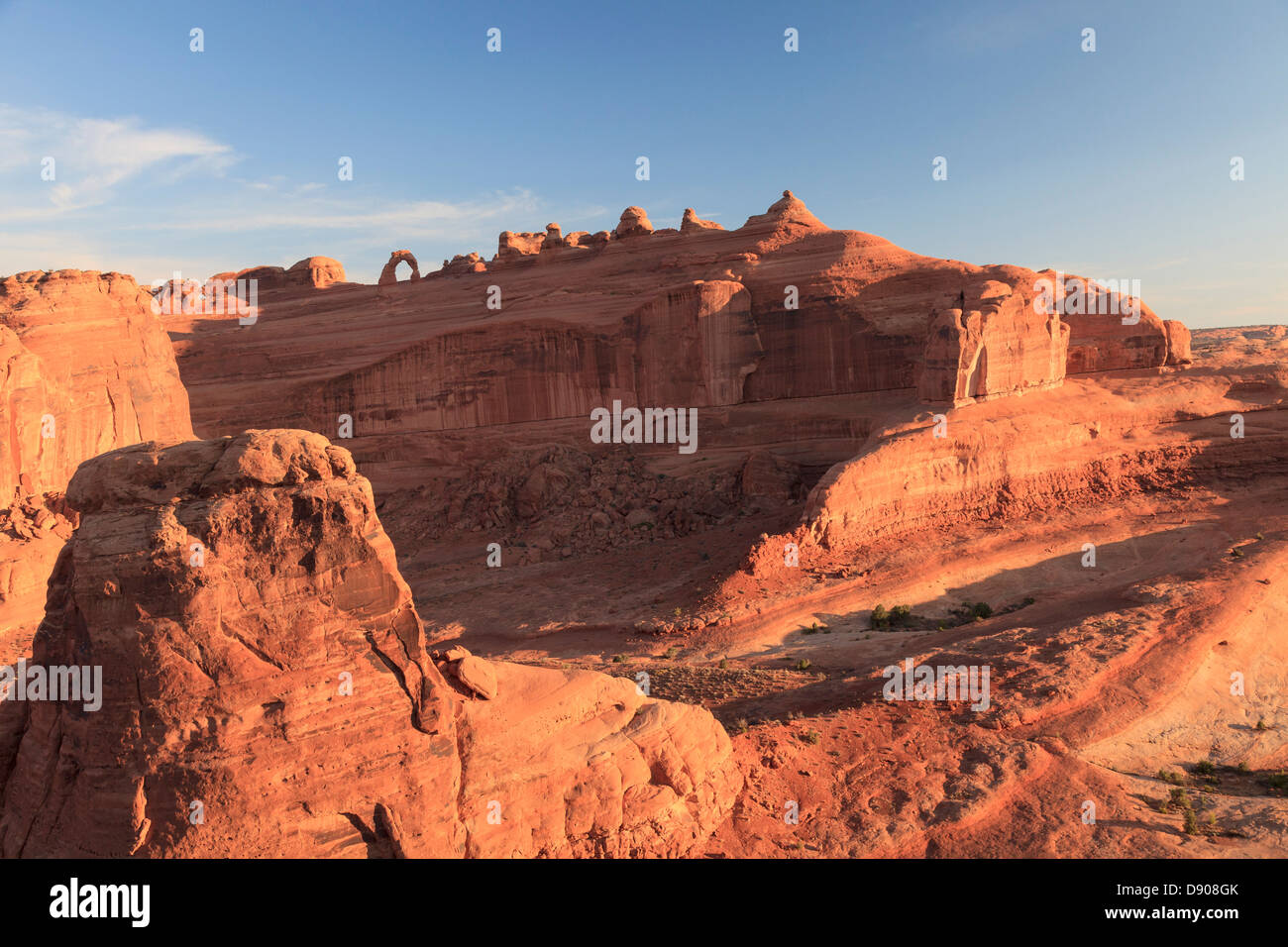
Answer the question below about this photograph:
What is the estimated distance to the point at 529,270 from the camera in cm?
3331

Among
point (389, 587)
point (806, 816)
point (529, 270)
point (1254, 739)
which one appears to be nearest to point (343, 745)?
point (389, 587)

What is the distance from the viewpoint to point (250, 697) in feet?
21.4

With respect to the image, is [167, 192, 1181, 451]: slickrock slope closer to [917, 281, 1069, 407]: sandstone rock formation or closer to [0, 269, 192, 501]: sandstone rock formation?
[917, 281, 1069, 407]: sandstone rock formation

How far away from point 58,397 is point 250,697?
20698 mm

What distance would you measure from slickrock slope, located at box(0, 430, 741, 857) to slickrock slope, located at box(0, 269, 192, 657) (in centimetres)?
1407

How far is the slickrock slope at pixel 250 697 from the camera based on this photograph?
6.31m

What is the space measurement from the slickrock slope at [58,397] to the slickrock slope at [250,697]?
554 inches

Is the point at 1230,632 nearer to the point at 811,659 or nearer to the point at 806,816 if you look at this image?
the point at 811,659

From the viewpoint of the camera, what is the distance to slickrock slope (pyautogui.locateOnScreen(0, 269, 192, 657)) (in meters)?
19.9

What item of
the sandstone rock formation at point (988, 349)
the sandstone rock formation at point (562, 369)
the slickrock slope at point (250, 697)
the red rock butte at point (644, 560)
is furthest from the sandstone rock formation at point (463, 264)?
the slickrock slope at point (250, 697)

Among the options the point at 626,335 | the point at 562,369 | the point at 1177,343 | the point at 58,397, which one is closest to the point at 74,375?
the point at 58,397

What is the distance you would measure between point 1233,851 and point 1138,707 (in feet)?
9.93

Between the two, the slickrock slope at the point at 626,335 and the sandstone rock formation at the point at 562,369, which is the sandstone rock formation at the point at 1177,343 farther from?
the sandstone rock formation at the point at 562,369

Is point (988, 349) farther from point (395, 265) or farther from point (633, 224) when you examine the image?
point (395, 265)
